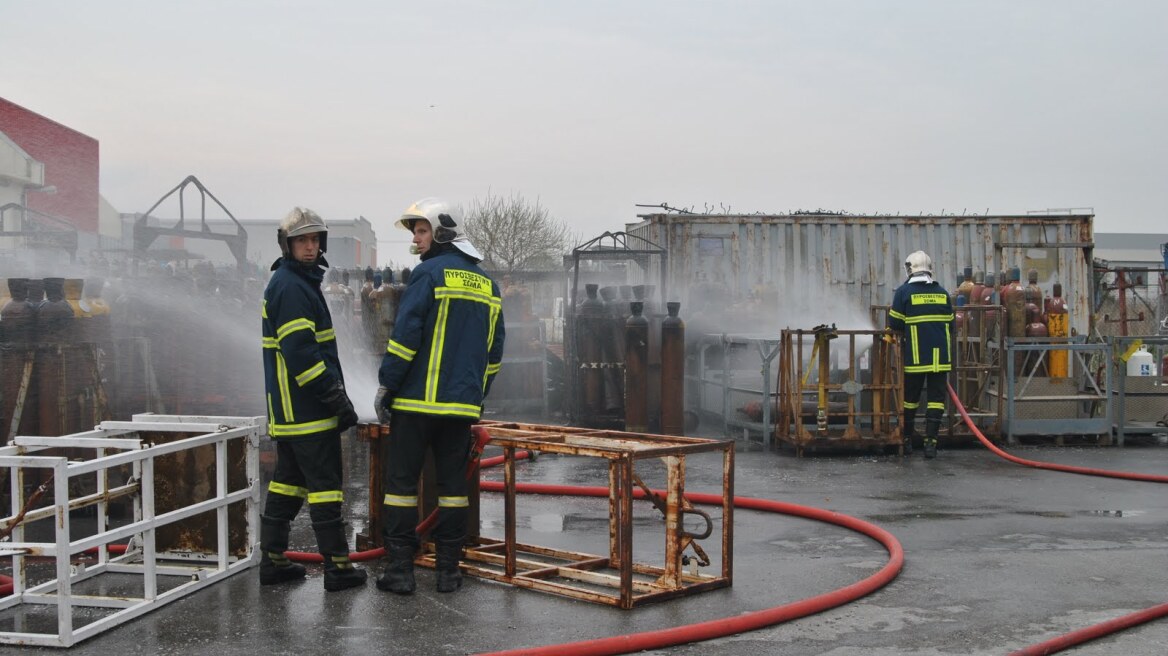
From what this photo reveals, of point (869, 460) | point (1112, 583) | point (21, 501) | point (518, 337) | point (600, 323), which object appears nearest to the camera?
point (21, 501)

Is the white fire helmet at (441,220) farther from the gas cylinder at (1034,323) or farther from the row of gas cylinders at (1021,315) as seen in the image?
the gas cylinder at (1034,323)

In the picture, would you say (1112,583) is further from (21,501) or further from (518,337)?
(518,337)

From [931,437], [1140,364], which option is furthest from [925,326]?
[1140,364]

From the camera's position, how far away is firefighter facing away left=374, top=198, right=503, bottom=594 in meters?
5.39

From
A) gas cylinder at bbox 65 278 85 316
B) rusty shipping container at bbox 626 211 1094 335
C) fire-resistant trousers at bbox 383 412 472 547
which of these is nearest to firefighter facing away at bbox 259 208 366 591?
fire-resistant trousers at bbox 383 412 472 547

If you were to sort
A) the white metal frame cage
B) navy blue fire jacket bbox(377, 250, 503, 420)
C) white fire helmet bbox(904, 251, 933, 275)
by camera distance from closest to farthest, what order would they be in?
the white metal frame cage → navy blue fire jacket bbox(377, 250, 503, 420) → white fire helmet bbox(904, 251, 933, 275)

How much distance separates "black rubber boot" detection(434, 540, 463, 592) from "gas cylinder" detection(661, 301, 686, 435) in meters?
6.62

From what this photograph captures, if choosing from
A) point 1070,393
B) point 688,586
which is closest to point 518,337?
point 1070,393

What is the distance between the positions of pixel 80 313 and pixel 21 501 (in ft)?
11.2

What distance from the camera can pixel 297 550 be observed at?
6375 millimetres

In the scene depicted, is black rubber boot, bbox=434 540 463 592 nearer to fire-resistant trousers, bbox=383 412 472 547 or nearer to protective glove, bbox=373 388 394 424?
fire-resistant trousers, bbox=383 412 472 547

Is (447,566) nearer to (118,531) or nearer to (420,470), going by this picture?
(420,470)

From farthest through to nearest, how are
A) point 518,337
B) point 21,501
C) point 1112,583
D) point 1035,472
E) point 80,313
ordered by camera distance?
point 518,337
point 1035,472
point 80,313
point 1112,583
point 21,501

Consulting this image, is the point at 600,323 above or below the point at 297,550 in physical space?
above
